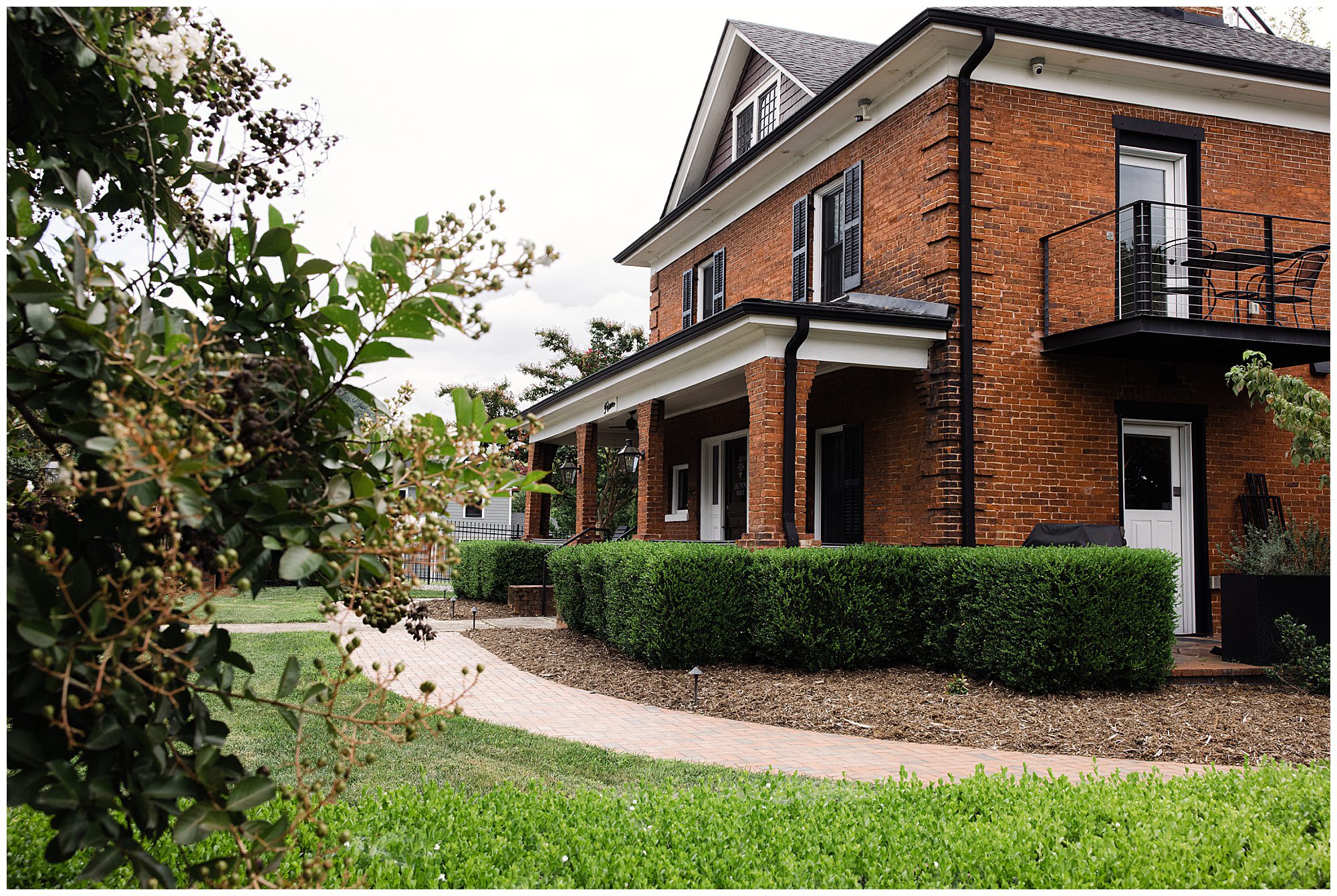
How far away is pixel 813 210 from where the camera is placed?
13930 millimetres

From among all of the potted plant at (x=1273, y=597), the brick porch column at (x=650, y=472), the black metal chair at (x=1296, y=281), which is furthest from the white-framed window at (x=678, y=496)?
the potted plant at (x=1273, y=597)

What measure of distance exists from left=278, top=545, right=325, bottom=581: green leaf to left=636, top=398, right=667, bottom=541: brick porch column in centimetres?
1188

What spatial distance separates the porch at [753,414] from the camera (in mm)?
10344

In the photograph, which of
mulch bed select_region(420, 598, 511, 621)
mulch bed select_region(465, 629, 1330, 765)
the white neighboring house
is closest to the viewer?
mulch bed select_region(465, 629, 1330, 765)

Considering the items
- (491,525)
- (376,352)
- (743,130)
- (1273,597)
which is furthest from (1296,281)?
(491,525)

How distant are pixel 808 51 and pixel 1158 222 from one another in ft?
24.6

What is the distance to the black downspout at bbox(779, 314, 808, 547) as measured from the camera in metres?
10.3

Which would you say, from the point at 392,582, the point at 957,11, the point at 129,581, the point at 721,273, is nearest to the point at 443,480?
the point at 392,582

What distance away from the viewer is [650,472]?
45.6ft

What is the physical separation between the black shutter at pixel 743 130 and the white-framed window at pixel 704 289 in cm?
205

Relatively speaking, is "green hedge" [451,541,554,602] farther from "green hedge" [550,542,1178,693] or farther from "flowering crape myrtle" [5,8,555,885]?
"flowering crape myrtle" [5,8,555,885]

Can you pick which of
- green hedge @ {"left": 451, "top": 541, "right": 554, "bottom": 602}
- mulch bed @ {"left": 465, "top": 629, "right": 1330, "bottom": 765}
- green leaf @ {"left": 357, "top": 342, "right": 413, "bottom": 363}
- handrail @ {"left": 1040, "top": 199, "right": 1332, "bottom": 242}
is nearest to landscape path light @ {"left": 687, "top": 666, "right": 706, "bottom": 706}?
mulch bed @ {"left": 465, "top": 629, "right": 1330, "bottom": 765}

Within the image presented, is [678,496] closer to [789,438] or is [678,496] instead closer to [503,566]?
[503,566]

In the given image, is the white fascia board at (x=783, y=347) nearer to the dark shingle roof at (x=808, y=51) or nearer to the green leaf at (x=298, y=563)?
the dark shingle roof at (x=808, y=51)
